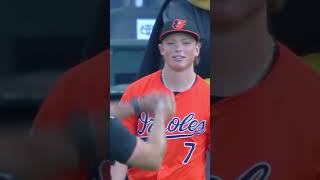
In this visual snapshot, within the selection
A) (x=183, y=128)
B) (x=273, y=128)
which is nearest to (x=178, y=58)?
(x=183, y=128)

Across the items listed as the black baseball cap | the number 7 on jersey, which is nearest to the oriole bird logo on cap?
the black baseball cap

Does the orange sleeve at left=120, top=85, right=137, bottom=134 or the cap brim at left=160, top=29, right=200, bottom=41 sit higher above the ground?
the cap brim at left=160, top=29, right=200, bottom=41

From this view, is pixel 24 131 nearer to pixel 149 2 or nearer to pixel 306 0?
pixel 149 2

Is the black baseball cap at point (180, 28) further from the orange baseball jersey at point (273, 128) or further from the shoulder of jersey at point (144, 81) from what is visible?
the orange baseball jersey at point (273, 128)

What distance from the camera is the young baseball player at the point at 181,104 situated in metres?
3.20

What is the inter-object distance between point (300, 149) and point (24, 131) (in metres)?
1.24

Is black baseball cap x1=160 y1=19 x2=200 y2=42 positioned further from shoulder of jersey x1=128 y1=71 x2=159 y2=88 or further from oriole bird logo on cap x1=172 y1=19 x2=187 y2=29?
shoulder of jersey x1=128 y1=71 x2=159 y2=88

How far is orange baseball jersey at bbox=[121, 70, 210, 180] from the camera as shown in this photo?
10.5 feet

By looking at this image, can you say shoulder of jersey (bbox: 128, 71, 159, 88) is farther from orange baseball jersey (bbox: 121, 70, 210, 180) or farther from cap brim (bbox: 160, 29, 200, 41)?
cap brim (bbox: 160, 29, 200, 41)

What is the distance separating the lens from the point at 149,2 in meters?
3.14

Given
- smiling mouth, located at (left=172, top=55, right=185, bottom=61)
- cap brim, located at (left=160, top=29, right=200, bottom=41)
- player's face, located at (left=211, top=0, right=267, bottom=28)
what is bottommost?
smiling mouth, located at (left=172, top=55, right=185, bottom=61)

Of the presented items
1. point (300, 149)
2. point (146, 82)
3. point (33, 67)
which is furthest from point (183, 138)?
point (33, 67)

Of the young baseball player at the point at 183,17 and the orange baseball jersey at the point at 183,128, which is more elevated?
the young baseball player at the point at 183,17

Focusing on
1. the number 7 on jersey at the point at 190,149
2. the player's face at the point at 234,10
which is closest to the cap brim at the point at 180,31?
the player's face at the point at 234,10
